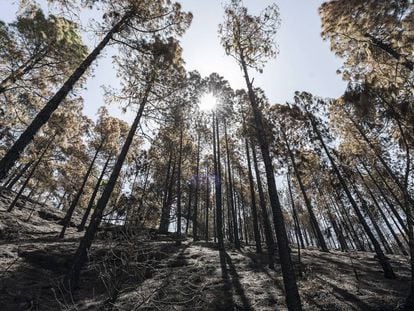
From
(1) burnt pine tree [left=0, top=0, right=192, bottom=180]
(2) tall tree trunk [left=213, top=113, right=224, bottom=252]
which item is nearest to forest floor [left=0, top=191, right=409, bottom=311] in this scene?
(2) tall tree trunk [left=213, top=113, right=224, bottom=252]

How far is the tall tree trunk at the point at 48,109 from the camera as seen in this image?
6008 millimetres

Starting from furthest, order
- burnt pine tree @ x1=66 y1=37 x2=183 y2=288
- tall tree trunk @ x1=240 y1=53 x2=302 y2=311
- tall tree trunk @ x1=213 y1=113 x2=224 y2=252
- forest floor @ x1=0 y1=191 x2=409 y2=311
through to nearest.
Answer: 1. tall tree trunk @ x1=213 y1=113 x2=224 y2=252
2. burnt pine tree @ x1=66 y1=37 x2=183 y2=288
3. forest floor @ x1=0 y1=191 x2=409 y2=311
4. tall tree trunk @ x1=240 y1=53 x2=302 y2=311

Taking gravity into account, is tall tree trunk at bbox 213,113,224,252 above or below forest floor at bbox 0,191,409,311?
above

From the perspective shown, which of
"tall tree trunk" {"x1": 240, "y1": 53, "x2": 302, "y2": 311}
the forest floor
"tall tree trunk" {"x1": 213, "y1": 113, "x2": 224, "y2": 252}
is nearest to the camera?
"tall tree trunk" {"x1": 240, "y1": 53, "x2": 302, "y2": 311}

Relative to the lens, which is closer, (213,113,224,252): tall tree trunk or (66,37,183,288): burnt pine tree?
(66,37,183,288): burnt pine tree

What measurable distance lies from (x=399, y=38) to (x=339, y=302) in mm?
7807

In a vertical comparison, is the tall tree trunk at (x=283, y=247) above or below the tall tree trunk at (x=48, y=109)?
below

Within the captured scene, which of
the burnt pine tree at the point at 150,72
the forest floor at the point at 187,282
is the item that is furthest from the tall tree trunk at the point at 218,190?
the burnt pine tree at the point at 150,72

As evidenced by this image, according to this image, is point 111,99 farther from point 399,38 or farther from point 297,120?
point 297,120

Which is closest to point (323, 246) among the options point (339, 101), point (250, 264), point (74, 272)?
point (250, 264)

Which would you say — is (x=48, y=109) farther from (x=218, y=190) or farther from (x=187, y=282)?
(x=218, y=190)

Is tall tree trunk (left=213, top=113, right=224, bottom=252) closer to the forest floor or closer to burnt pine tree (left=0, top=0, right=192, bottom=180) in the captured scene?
the forest floor

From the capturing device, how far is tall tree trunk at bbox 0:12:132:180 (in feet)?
19.7

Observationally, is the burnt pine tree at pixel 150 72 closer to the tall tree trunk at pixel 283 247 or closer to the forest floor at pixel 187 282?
the forest floor at pixel 187 282
